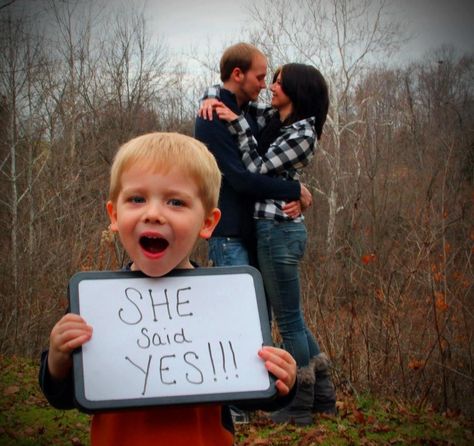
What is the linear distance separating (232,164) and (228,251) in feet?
1.50

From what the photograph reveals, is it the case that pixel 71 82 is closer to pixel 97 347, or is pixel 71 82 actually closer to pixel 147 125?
pixel 147 125

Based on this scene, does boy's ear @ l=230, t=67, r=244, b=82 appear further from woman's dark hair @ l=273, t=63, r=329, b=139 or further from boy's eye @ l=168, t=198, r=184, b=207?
boy's eye @ l=168, t=198, r=184, b=207

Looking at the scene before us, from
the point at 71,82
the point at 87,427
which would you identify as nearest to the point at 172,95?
the point at 71,82

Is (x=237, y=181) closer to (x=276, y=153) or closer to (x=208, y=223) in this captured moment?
(x=276, y=153)

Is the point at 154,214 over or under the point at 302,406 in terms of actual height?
over

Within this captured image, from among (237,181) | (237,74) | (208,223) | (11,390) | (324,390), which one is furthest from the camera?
(11,390)

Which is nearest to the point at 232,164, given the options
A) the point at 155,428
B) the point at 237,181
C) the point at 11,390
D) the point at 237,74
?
the point at 237,181

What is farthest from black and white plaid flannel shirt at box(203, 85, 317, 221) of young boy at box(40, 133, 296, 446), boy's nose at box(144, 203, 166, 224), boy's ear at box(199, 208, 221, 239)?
boy's nose at box(144, 203, 166, 224)

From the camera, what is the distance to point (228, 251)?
2.91 metres

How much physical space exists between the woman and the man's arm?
0.05m

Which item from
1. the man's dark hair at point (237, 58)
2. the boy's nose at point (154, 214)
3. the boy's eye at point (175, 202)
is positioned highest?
the man's dark hair at point (237, 58)

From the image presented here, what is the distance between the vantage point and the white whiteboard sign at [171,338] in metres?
1.28

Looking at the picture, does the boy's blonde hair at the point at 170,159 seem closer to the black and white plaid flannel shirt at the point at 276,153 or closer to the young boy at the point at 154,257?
the young boy at the point at 154,257

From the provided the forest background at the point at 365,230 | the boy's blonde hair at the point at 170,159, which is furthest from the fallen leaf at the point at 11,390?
the boy's blonde hair at the point at 170,159
